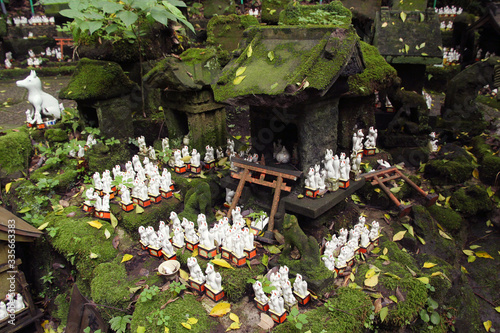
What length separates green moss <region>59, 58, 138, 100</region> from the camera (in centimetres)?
618

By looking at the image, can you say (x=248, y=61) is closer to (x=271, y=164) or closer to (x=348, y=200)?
(x=271, y=164)

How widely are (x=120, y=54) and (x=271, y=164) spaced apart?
13.4 ft

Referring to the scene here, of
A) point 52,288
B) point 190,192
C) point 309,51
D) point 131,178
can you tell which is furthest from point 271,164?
point 52,288

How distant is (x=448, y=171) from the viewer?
682 centimetres

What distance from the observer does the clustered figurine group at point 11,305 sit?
4336mm

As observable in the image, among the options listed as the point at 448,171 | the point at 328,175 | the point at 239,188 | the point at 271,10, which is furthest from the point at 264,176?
the point at 271,10

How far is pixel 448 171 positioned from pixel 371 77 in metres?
2.54

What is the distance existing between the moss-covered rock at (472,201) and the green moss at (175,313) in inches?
211

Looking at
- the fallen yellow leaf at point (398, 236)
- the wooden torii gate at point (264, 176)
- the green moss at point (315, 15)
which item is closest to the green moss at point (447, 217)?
the fallen yellow leaf at point (398, 236)

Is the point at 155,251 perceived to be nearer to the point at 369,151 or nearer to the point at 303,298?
the point at 303,298

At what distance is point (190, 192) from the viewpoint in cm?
539

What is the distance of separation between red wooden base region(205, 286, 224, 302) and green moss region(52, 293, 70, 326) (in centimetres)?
255

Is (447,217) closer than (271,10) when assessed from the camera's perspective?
Yes

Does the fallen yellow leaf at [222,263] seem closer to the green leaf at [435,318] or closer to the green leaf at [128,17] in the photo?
the green leaf at [435,318]
